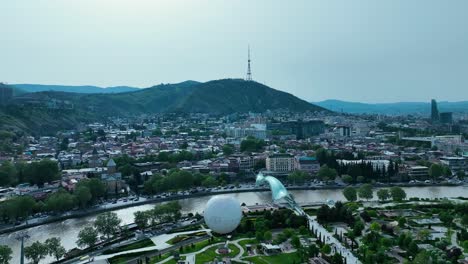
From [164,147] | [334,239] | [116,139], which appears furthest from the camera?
[116,139]

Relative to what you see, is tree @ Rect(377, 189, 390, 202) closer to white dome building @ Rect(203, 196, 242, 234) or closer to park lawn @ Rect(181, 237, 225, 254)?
park lawn @ Rect(181, 237, 225, 254)

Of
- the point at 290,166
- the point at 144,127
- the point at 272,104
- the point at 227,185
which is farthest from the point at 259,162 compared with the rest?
the point at 272,104

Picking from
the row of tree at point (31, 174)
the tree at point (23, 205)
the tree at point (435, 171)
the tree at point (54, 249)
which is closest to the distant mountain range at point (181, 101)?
the row of tree at point (31, 174)

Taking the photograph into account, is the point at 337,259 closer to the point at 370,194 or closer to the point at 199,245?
the point at 199,245

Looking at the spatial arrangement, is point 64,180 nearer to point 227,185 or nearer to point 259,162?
point 227,185

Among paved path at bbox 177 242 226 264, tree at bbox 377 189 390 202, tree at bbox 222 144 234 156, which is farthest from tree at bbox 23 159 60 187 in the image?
tree at bbox 377 189 390 202

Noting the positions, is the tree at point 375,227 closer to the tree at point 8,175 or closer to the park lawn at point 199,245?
the park lawn at point 199,245
